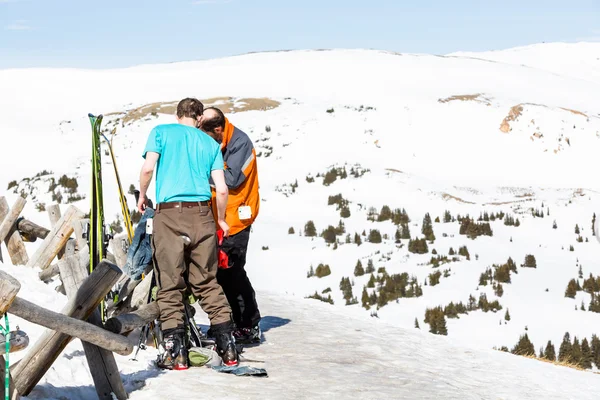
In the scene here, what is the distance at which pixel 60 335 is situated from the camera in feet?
14.9

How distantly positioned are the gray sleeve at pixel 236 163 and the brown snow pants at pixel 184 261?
0.62 metres

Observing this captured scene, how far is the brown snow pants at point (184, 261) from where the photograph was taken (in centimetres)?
571

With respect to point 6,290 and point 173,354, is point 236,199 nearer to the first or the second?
point 173,354

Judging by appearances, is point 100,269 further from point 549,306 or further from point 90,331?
point 549,306

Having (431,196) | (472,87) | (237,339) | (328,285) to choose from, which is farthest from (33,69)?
(237,339)

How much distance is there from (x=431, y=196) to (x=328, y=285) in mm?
9045

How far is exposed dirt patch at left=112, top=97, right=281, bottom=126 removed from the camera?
35.8 meters

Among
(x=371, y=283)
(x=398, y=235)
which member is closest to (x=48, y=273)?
(x=371, y=283)

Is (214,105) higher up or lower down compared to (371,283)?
higher up

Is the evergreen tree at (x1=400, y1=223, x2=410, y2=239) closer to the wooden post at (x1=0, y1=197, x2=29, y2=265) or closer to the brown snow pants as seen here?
the wooden post at (x1=0, y1=197, x2=29, y2=265)

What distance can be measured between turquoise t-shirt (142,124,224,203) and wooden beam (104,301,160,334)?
33.4 inches

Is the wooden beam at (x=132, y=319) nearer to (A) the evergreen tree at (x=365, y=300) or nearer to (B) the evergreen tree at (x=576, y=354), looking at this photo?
(B) the evergreen tree at (x=576, y=354)

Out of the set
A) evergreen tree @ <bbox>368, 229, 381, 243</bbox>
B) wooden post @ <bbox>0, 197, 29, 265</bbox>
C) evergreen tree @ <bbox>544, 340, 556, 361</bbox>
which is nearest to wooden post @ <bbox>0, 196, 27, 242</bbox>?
wooden post @ <bbox>0, 197, 29, 265</bbox>

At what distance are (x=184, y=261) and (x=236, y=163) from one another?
1044mm
